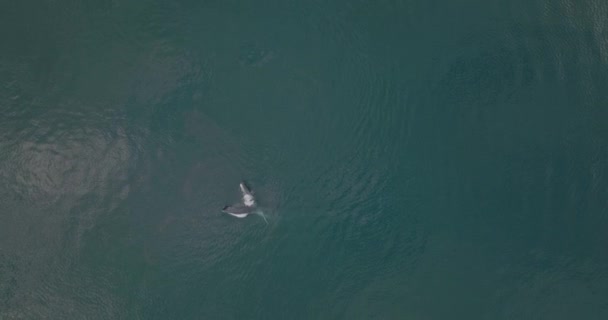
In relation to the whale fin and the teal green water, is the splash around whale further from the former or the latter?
the teal green water

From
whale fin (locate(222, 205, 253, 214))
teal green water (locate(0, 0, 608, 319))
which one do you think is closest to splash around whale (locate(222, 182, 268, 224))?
whale fin (locate(222, 205, 253, 214))

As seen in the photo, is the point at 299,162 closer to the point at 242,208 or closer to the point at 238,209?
the point at 242,208

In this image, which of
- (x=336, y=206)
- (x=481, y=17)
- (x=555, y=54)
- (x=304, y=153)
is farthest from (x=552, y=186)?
(x=304, y=153)

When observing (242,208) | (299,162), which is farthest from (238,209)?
(299,162)

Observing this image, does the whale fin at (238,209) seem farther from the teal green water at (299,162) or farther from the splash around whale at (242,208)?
the teal green water at (299,162)

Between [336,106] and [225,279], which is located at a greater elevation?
[336,106]

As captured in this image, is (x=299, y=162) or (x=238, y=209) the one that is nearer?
(x=238, y=209)

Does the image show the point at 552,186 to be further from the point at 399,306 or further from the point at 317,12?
the point at 317,12

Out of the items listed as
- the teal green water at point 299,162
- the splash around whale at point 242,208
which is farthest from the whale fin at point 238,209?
the teal green water at point 299,162
